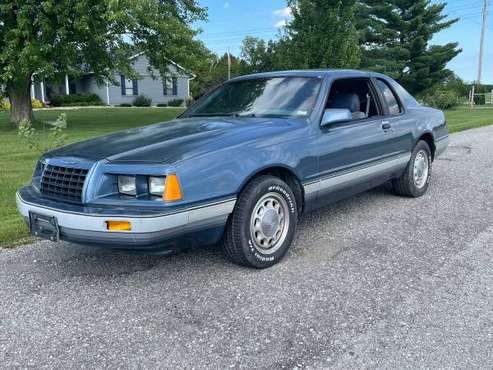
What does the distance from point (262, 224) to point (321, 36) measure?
1254 centimetres

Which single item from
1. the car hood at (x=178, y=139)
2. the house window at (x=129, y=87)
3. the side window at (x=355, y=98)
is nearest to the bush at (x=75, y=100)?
the house window at (x=129, y=87)

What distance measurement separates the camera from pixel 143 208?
10.7 feet

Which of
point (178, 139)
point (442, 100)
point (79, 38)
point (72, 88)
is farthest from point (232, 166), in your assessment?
point (72, 88)

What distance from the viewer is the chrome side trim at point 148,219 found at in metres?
3.21

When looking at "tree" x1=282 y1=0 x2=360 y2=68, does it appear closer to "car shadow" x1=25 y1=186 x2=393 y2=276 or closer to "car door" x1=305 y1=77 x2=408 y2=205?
"car door" x1=305 y1=77 x2=408 y2=205

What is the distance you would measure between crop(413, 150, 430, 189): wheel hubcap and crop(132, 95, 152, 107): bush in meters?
36.9

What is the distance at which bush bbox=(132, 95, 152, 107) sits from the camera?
135 ft

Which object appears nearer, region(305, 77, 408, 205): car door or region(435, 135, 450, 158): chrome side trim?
region(305, 77, 408, 205): car door

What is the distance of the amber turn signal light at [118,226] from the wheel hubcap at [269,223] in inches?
38.2

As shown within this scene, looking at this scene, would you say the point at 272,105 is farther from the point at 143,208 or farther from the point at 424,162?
the point at 424,162

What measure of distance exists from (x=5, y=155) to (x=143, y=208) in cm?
798

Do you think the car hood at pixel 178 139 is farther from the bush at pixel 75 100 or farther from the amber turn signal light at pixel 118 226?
the bush at pixel 75 100

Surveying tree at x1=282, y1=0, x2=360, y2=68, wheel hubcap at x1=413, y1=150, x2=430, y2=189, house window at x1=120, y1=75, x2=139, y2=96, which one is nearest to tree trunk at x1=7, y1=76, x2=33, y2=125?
tree at x1=282, y1=0, x2=360, y2=68

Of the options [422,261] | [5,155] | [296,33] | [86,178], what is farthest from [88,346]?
[296,33]
